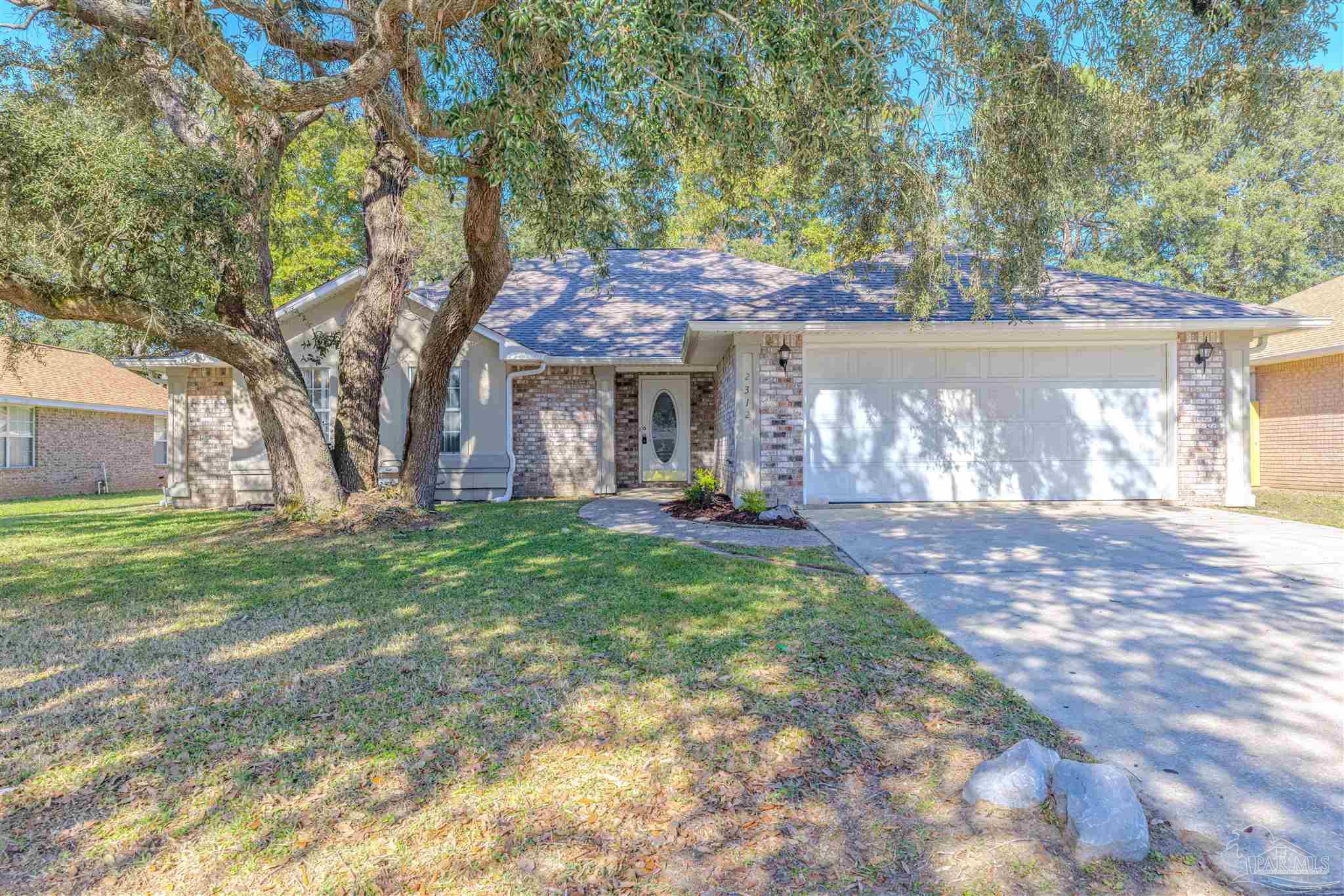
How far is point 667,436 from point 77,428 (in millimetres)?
15339

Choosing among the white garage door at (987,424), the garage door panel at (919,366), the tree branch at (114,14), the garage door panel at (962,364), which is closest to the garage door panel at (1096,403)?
the white garage door at (987,424)

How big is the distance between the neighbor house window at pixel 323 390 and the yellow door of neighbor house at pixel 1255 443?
1784cm

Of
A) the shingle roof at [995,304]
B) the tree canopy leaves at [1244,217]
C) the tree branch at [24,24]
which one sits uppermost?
the tree canopy leaves at [1244,217]

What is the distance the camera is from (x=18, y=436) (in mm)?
15422

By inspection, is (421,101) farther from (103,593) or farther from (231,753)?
(231,753)

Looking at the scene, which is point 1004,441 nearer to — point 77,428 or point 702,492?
point 702,492

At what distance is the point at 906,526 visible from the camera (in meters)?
7.66

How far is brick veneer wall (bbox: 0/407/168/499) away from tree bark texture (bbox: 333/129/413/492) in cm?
1216

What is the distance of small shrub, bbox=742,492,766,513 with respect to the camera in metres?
8.59

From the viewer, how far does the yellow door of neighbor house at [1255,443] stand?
1339cm

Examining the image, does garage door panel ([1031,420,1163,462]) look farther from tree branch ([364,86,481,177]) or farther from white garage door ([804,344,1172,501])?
tree branch ([364,86,481,177])

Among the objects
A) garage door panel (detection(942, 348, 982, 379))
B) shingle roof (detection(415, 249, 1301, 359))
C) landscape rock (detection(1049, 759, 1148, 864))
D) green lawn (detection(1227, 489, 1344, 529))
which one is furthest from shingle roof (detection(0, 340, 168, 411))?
green lawn (detection(1227, 489, 1344, 529))

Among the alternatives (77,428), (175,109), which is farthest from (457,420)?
(77,428)

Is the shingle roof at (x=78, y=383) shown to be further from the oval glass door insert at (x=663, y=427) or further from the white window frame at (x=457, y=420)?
the oval glass door insert at (x=663, y=427)
